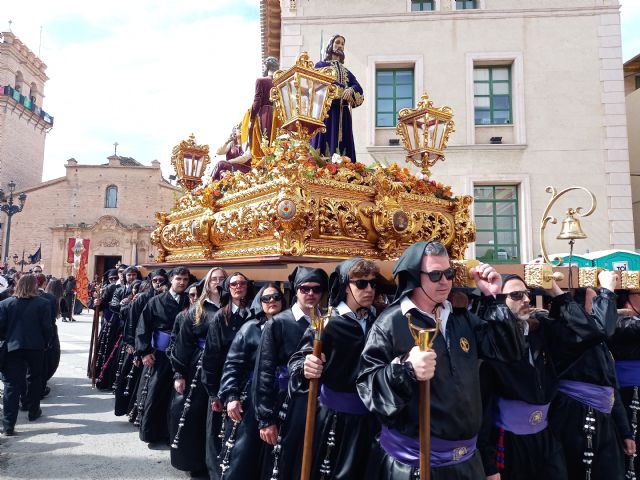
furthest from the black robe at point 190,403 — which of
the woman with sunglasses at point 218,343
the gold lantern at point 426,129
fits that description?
the gold lantern at point 426,129

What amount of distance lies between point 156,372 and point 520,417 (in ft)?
13.8

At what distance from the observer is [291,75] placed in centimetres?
451

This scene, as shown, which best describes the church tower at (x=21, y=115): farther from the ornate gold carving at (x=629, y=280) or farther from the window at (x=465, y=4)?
the ornate gold carving at (x=629, y=280)

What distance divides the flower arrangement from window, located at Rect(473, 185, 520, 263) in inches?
280

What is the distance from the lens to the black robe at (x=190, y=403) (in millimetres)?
4492

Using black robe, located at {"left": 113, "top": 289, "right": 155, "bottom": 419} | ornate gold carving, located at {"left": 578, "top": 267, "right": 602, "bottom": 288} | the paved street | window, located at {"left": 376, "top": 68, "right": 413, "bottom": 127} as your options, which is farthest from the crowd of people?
window, located at {"left": 376, "top": 68, "right": 413, "bottom": 127}

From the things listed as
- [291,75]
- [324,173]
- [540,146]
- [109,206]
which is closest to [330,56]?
[291,75]

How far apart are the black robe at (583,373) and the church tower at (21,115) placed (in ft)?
147

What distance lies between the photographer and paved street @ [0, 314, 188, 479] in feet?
14.9

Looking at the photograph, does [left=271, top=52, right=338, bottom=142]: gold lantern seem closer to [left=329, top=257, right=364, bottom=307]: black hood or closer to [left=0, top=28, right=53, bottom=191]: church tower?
[left=329, top=257, right=364, bottom=307]: black hood

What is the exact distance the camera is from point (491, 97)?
41.1 feet

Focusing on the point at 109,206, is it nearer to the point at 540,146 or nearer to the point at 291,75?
the point at 540,146

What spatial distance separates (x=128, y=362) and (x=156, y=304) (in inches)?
71.4

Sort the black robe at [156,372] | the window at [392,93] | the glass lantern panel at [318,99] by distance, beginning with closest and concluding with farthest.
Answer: the glass lantern panel at [318,99] → the black robe at [156,372] → the window at [392,93]
